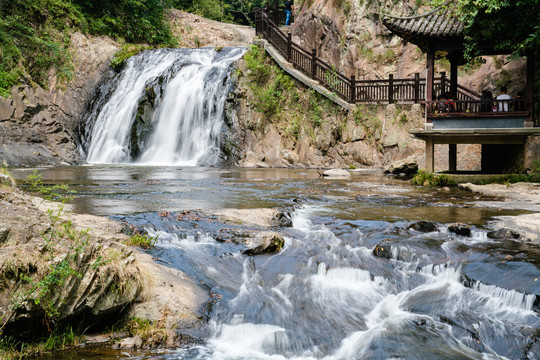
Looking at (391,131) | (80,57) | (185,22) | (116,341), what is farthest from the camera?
(185,22)

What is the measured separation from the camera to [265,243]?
6.69 meters

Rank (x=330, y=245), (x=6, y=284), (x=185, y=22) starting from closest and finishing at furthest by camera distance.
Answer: (x=6, y=284)
(x=330, y=245)
(x=185, y=22)

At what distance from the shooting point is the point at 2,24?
74.6 feet

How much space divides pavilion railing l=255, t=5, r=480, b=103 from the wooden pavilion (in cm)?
443

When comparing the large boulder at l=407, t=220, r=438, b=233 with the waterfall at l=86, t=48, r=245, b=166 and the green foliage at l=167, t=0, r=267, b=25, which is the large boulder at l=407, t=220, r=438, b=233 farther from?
the green foliage at l=167, t=0, r=267, b=25

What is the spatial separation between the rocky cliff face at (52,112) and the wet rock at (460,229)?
1717cm

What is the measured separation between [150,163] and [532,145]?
1631 cm

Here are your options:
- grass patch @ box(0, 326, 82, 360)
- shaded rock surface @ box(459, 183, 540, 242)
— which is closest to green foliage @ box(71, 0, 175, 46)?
shaded rock surface @ box(459, 183, 540, 242)

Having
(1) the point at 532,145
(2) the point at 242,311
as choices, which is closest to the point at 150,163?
(1) the point at 532,145

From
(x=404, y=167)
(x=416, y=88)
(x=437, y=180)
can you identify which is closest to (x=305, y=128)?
(x=416, y=88)

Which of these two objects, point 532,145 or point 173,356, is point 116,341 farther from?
point 532,145

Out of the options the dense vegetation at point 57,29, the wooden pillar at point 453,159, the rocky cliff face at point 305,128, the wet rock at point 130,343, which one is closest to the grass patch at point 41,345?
the wet rock at point 130,343

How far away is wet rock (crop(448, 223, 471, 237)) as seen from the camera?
7586 millimetres

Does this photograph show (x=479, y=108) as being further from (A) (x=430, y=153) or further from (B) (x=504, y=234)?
(B) (x=504, y=234)
